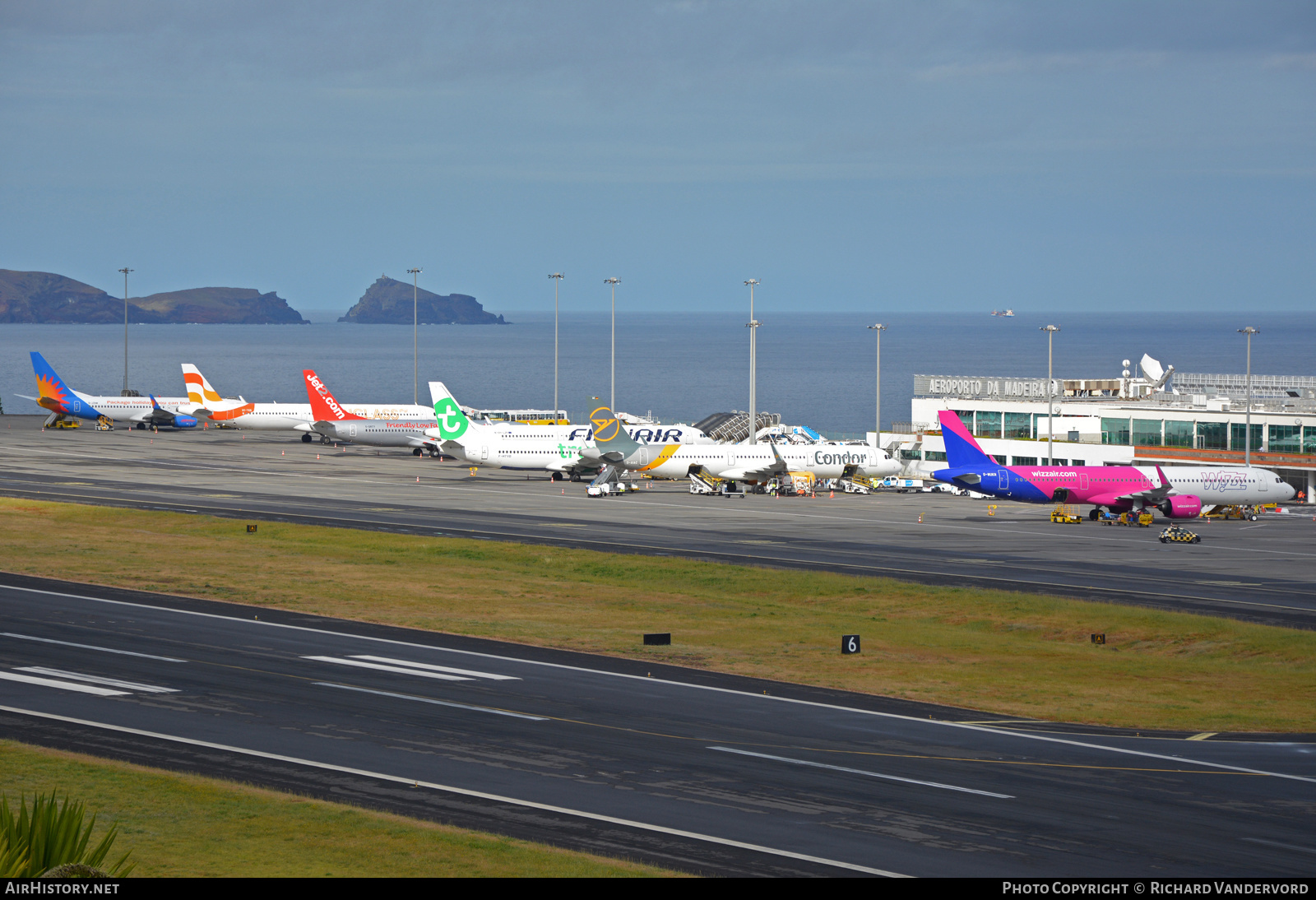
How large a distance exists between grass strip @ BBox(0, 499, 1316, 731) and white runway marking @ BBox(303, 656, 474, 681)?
5.94 meters

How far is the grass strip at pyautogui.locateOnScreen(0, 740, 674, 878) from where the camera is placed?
22.1m

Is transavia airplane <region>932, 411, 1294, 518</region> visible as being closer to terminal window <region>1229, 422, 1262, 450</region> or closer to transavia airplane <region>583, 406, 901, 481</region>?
transavia airplane <region>583, 406, 901, 481</region>

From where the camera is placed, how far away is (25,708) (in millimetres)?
33844

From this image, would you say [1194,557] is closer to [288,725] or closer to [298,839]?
[288,725]

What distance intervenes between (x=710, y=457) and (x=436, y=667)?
66676 mm

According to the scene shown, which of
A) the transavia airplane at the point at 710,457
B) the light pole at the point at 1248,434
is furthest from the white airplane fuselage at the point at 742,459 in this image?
the light pole at the point at 1248,434

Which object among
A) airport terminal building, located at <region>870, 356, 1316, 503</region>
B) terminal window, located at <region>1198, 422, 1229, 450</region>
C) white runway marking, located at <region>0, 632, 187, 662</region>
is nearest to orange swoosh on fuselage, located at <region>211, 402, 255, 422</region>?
airport terminal building, located at <region>870, 356, 1316, 503</region>

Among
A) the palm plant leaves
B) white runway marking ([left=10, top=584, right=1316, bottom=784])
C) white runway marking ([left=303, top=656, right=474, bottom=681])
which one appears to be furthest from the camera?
white runway marking ([left=303, top=656, right=474, bottom=681])

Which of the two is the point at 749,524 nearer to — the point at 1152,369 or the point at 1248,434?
the point at 1248,434

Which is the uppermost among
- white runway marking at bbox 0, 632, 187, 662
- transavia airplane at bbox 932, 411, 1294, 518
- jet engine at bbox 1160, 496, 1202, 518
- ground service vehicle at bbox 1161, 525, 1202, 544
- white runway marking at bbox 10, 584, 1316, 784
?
transavia airplane at bbox 932, 411, 1294, 518

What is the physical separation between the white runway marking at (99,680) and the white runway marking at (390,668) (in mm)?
5518

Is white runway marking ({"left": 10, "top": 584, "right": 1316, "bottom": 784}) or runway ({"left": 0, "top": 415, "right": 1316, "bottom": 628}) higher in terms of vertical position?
runway ({"left": 0, "top": 415, "right": 1316, "bottom": 628})

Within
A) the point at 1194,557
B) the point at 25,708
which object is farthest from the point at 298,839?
the point at 1194,557
